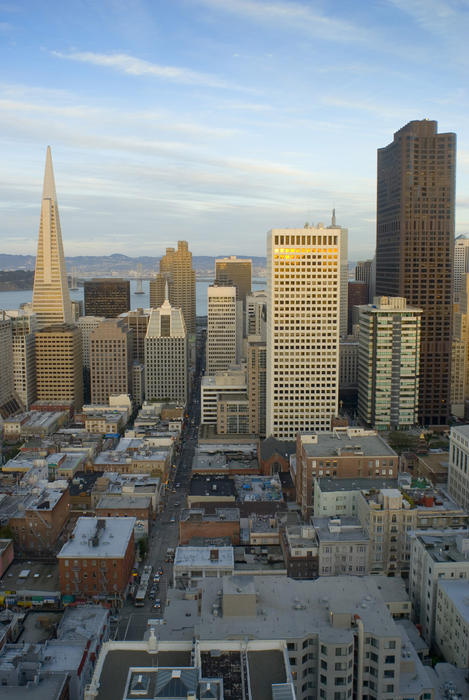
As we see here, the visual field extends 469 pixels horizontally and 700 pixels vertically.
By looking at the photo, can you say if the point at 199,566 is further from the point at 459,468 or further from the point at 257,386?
the point at 257,386

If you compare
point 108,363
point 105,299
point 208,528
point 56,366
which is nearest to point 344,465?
point 208,528

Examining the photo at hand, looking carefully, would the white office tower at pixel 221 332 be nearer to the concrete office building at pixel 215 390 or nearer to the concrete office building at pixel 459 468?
the concrete office building at pixel 215 390

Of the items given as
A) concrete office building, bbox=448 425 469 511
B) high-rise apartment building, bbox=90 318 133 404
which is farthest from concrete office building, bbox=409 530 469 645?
high-rise apartment building, bbox=90 318 133 404

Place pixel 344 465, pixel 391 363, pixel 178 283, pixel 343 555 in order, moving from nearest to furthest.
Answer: pixel 343 555 < pixel 344 465 < pixel 391 363 < pixel 178 283

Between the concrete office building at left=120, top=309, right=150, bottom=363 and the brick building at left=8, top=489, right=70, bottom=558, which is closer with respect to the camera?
the brick building at left=8, top=489, right=70, bottom=558

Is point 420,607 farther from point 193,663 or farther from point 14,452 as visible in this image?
point 14,452

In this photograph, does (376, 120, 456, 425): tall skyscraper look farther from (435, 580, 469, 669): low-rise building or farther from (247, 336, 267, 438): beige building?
(435, 580, 469, 669): low-rise building
